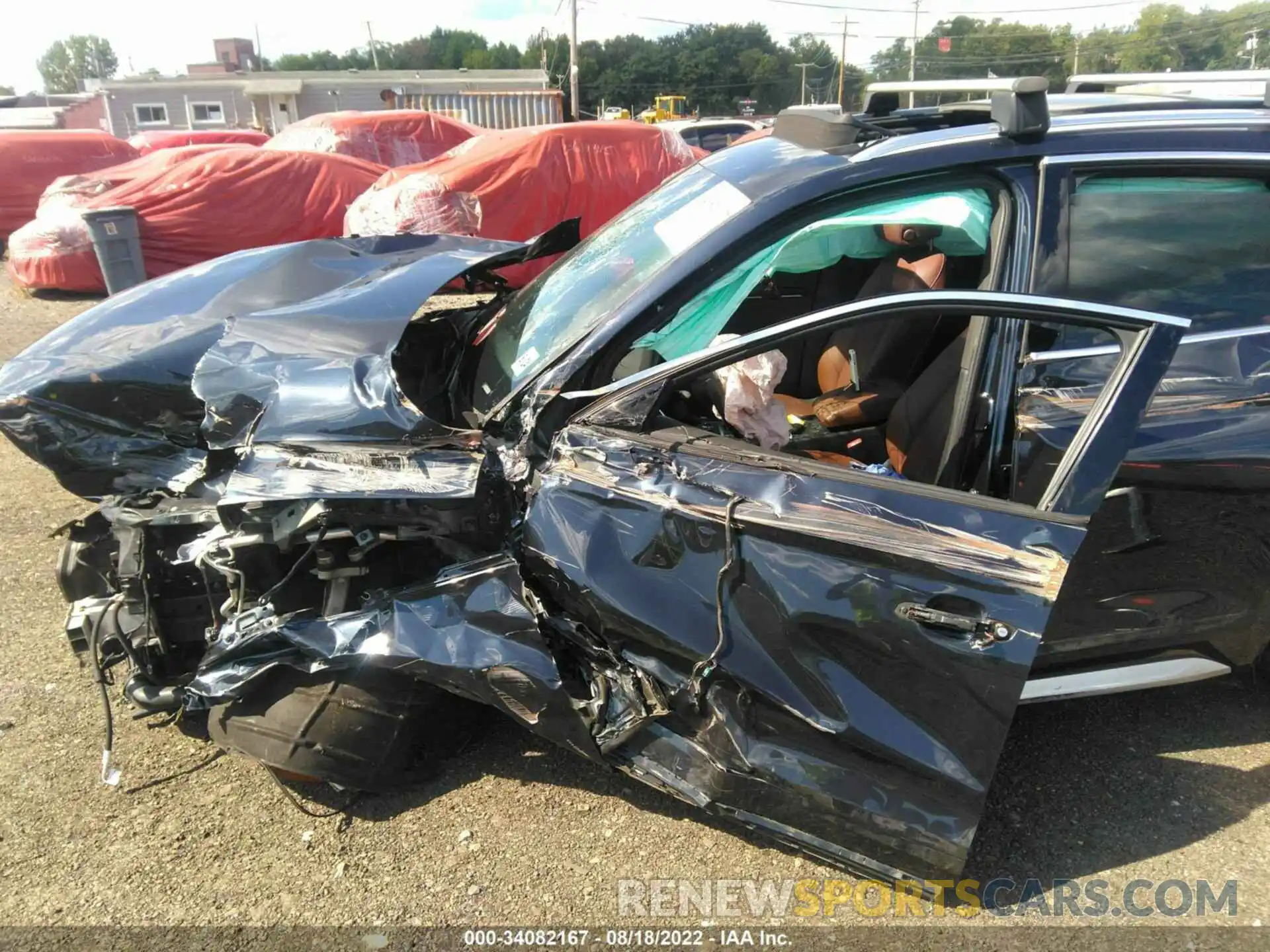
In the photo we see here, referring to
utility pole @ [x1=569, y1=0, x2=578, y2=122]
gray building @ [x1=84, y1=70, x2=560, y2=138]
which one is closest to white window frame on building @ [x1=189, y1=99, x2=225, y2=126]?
gray building @ [x1=84, y1=70, x2=560, y2=138]

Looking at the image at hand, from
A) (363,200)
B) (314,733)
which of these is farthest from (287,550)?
(363,200)

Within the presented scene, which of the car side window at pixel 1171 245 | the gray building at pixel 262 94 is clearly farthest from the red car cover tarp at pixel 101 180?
the gray building at pixel 262 94

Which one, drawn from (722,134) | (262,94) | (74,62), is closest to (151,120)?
(262,94)

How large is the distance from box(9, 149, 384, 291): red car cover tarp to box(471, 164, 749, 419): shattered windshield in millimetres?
8028

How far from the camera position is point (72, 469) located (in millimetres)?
2924

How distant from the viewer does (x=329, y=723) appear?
8.16ft

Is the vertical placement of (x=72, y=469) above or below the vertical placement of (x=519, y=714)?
above

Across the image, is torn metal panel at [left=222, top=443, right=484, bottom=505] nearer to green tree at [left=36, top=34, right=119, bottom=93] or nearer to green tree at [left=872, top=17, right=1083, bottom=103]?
green tree at [left=872, top=17, right=1083, bottom=103]

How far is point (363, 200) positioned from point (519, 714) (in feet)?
29.1

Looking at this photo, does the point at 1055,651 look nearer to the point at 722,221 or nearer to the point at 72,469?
the point at 722,221

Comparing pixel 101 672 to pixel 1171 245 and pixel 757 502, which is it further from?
pixel 1171 245

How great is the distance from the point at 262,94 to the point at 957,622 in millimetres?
43841

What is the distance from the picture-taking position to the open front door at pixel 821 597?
201 centimetres

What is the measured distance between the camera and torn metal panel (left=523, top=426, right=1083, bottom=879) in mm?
2033
